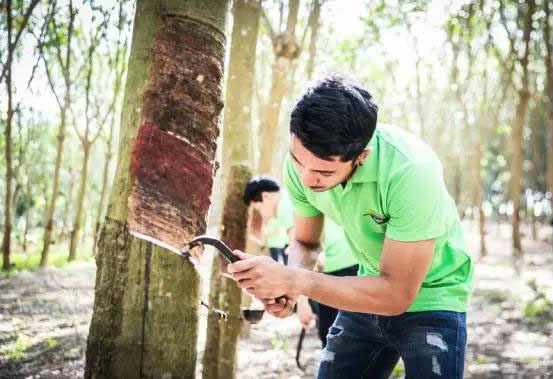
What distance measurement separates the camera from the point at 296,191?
2102mm

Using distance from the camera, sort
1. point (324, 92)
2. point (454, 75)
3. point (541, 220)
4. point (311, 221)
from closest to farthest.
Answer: point (324, 92) → point (311, 221) → point (454, 75) → point (541, 220)

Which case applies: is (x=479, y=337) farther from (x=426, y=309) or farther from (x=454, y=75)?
(x=454, y=75)

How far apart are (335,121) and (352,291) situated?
566mm

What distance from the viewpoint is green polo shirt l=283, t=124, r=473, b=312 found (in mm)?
1591

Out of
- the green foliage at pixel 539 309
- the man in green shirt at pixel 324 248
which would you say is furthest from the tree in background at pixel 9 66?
the green foliage at pixel 539 309

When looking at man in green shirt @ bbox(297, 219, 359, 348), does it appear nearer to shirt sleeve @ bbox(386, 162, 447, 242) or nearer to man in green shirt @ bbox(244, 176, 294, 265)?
man in green shirt @ bbox(244, 176, 294, 265)

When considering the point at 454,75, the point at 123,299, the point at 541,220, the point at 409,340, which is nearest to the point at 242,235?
the point at 409,340

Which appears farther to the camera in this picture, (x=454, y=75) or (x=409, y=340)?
(x=454, y=75)

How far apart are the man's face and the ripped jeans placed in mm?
655

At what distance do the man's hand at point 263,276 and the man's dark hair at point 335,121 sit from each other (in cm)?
39

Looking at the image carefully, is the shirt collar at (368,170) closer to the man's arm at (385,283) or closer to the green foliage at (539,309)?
the man's arm at (385,283)

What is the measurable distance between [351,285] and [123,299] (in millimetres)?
733

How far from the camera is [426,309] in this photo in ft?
6.04

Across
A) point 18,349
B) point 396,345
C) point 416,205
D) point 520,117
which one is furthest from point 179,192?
point 520,117
